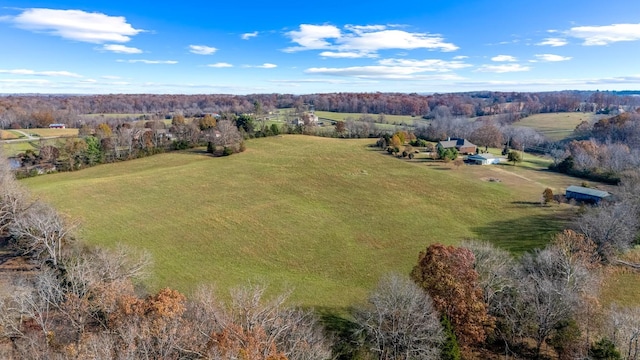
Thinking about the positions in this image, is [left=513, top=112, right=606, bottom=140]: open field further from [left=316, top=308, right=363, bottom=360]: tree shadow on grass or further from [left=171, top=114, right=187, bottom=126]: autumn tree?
[left=316, top=308, right=363, bottom=360]: tree shadow on grass

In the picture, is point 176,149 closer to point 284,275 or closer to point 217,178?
point 217,178

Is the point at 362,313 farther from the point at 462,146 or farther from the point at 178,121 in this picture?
the point at 178,121

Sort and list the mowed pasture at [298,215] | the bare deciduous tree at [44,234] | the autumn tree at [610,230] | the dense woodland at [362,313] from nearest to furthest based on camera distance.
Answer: the dense woodland at [362,313], the bare deciduous tree at [44,234], the autumn tree at [610,230], the mowed pasture at [298,215]

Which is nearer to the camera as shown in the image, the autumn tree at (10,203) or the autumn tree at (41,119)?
the autumn tree at (10,203)

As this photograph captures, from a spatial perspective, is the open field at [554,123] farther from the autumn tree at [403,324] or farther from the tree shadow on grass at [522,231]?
the autumn tree at [403,324]

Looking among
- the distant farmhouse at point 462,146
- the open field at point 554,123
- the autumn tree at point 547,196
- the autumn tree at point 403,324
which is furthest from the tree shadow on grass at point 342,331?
the open field at point 554,123

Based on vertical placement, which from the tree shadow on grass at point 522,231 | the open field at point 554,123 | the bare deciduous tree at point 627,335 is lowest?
the tree shadow on grass at point 522,231

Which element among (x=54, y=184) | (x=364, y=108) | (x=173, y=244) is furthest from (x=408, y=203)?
(x=364, y=108)
